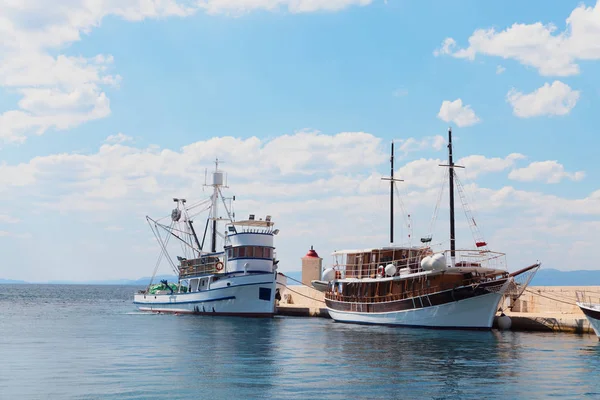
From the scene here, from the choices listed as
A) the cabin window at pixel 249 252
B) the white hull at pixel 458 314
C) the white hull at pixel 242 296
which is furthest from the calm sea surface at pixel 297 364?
the cabin window at pixel 249 252

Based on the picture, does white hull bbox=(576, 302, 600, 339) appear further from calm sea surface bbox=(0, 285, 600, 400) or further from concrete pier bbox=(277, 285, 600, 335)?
concrete pier bbox=(277, 285, 600, 335)

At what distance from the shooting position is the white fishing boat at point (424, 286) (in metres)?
42.7

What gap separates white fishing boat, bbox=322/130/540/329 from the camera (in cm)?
4266

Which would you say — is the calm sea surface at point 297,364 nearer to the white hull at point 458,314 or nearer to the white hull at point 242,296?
the white hull at point 458,314

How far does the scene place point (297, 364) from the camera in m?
29.5

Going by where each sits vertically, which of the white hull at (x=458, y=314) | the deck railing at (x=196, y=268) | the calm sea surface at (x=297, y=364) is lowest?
the calm sea surface at (x=297, y=364)

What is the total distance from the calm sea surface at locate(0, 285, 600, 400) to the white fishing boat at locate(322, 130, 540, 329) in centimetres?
134

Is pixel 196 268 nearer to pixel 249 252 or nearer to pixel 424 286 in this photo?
pixel 249 252

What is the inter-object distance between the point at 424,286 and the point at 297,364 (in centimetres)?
1699

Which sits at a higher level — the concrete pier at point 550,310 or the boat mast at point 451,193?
the boat mast at point 451,193

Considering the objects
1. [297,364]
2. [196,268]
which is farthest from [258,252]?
[297,364]

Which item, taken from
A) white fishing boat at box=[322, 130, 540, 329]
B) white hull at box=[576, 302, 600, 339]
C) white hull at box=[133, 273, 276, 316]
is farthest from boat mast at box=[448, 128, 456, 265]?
white hull at box=[133, 273, 276, 316]

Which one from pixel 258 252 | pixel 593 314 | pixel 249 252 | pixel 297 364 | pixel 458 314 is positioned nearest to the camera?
pixel 297 364

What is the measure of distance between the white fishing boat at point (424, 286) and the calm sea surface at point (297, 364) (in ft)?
4.40
